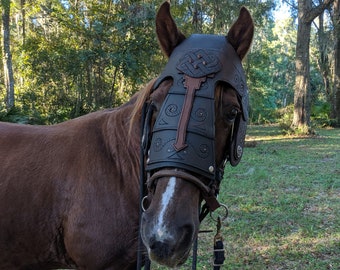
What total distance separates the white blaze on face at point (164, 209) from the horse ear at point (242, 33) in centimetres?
86

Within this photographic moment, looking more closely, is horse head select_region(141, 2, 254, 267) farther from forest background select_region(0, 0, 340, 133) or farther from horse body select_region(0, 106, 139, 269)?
forest background select_region(0, 0, 340, 133)

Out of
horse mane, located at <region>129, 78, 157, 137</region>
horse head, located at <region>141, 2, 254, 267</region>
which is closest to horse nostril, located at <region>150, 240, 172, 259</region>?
horse head, located at <region>141, 2, 254, 267</region>

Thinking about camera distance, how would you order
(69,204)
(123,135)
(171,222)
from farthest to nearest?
1. (123,135)
2. (69,204)
3. (171,222)

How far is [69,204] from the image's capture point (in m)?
1.83

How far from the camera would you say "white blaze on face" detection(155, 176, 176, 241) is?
51.8 inches

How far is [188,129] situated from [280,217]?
14.2 feet

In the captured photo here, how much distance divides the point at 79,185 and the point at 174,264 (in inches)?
28.3

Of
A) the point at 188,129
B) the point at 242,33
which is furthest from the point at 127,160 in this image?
the point at 242,33

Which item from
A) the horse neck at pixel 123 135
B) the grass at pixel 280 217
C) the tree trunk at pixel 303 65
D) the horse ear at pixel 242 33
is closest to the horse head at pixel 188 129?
the horse ear at pixel 242 33

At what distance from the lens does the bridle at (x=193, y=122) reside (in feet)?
4.78

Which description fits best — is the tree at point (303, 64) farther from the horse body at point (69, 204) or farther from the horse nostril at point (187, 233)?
the horse nostril at point (187, 233)

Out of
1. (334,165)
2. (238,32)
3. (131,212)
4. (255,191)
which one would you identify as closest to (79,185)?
(131,212)

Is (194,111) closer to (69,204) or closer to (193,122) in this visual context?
(193,122)

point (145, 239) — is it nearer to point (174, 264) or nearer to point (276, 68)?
point (174, 264)
